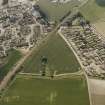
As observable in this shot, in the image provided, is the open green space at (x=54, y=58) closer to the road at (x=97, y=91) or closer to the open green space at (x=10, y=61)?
the open green space at (x=10, y=61)

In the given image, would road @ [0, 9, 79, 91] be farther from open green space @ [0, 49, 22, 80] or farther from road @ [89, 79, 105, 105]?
road @ [89, 79, 105, 105]

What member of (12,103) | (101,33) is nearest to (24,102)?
(12,103)

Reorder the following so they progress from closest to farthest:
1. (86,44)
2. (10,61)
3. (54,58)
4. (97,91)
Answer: (97,91) → (10,61) → (54,58) → (86,44)

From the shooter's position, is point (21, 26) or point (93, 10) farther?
point (93, 10)

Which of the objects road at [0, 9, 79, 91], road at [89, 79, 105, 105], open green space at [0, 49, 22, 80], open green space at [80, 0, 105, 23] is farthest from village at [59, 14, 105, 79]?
open green space at [0, 49, 22, 80]

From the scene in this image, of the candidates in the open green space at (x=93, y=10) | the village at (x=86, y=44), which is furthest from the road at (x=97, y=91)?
the open green space at (x=93, y=10)

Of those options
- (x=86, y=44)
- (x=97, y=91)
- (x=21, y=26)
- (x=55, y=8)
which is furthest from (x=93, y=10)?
(x=97, y=91)

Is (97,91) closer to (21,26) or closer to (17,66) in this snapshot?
(17,66)
